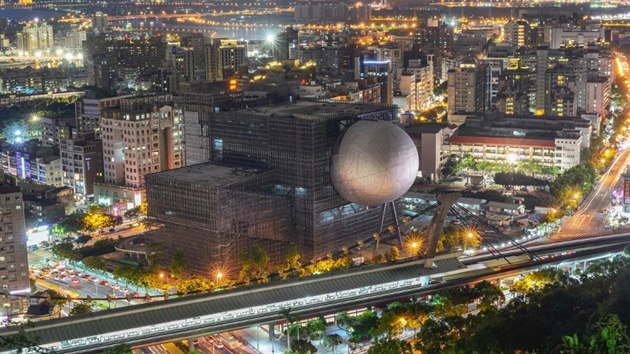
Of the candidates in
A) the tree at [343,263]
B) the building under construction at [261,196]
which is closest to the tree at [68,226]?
the building under construction at [261,196]

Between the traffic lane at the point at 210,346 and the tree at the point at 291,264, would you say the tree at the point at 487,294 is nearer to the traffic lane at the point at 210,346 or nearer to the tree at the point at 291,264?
the tree at the point at 291,264

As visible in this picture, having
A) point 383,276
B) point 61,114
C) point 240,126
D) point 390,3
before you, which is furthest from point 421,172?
point 390,3

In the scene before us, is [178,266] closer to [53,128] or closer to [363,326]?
[363,326]

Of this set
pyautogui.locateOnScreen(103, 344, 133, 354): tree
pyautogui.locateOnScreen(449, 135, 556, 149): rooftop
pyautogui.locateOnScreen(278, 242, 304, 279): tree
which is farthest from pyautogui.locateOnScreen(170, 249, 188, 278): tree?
pyautogui.locateOnScreen(449, 135, 556, 149): rooftop

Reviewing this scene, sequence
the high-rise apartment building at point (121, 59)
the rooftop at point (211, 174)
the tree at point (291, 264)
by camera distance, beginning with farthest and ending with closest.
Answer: the high-rise apartment building at point (121, 59) < the rooftop at point (211, 174) < the tree at point (291, 264)

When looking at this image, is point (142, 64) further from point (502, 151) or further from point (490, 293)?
point (490, 293)
